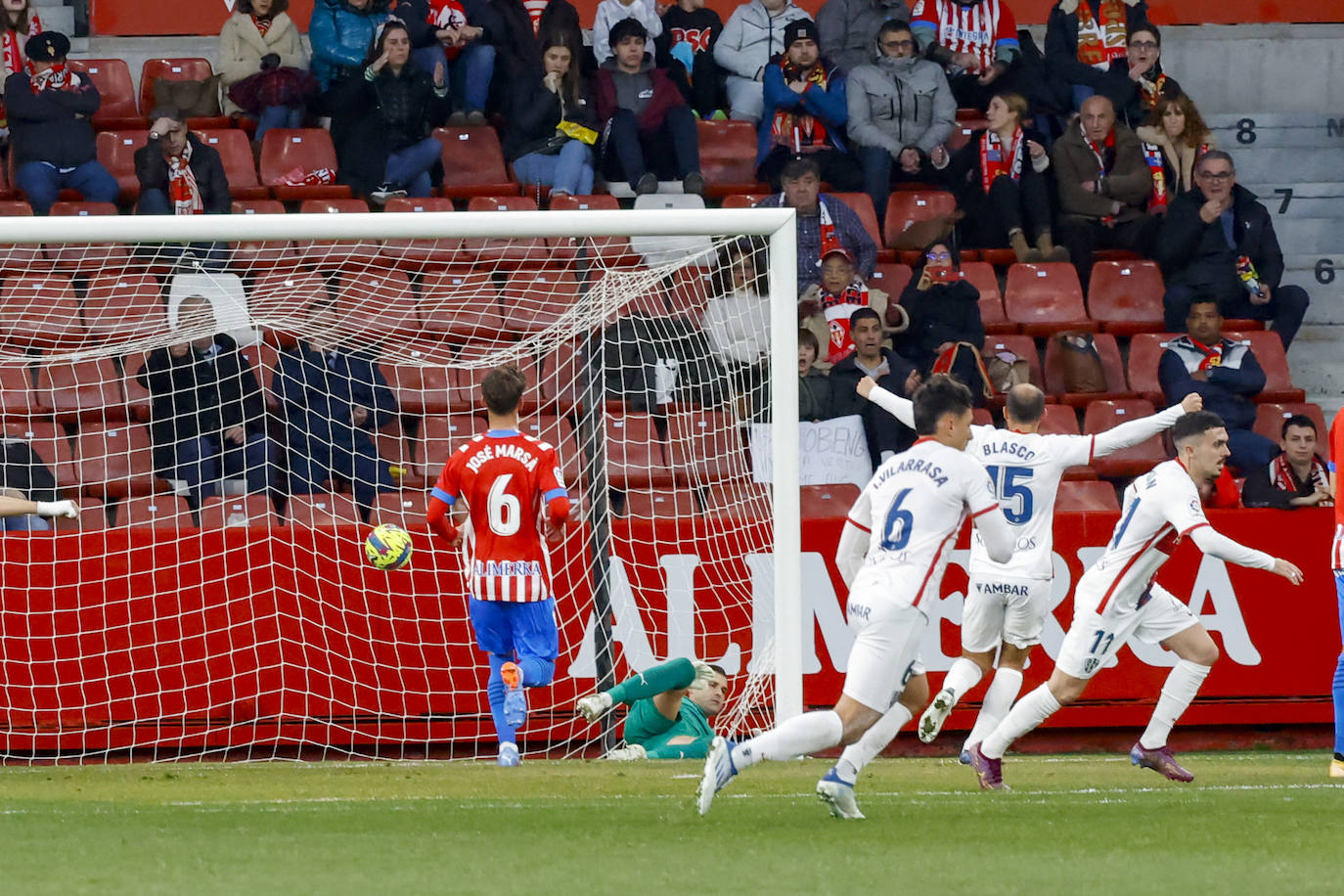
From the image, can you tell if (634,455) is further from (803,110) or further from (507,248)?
(803,110)

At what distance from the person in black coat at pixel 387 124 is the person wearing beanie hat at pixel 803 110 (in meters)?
2.52

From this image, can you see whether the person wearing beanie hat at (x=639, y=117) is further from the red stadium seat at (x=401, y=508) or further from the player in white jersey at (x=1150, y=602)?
the player in white jersey at (x=1150, y=602)

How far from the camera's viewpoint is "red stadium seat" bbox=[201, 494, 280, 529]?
10352 millimetres

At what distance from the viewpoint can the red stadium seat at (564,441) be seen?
10.6m

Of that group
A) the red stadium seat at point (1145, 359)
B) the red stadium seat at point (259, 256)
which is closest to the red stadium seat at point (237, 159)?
the red stadium seat at point (259, 256)

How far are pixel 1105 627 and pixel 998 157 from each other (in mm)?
6187

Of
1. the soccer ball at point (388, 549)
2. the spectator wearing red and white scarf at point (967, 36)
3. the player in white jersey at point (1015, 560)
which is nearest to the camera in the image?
the soccer ball at point (388, 549)

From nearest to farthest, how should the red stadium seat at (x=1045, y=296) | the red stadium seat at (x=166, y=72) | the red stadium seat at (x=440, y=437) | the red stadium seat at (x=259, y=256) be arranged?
the red stadium seat at (x=259, y=256)
the red stadium seat at (x=440, y=437)
the red stadium seat at (x=1045, y=296)
the red stadium seat at (x=166, y=72)

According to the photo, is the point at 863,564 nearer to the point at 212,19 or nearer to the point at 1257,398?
the point at 1257,398

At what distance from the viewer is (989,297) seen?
13445 millimetres

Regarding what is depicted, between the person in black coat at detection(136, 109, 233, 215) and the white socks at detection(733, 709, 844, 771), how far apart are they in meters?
7.30

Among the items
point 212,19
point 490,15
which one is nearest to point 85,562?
point 490,15

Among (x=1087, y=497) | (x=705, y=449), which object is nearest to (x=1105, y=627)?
(x=705, y=449)

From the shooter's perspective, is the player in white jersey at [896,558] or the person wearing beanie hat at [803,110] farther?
the person wearing beanie hat at [803,110]
